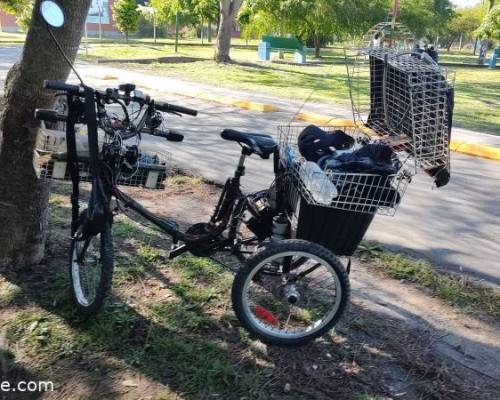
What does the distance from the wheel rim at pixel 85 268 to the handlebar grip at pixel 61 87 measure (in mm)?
888

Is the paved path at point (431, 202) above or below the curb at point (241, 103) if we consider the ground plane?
below

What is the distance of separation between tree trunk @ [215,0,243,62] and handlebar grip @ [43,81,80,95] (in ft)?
62.2

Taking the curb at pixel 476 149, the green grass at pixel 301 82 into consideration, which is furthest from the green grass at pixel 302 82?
the curb at pixel 476 149

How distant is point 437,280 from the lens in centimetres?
390

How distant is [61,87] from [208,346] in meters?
→ 1.59

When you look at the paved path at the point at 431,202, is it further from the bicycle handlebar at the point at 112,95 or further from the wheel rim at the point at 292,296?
the bicycle handlebar at the point at 112,95

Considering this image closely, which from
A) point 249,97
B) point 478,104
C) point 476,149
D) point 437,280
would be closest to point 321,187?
point 437,280

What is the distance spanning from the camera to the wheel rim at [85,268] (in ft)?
10.2

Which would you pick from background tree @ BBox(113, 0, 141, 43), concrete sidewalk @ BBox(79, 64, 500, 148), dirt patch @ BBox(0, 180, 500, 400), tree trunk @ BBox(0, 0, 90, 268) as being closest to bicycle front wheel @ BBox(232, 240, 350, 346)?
dirt patch @ BBox(0, 180, 500, 400)

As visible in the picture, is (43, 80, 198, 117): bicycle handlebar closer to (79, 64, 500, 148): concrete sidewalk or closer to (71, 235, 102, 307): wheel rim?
(71, 235, 102, 307): wheel rim

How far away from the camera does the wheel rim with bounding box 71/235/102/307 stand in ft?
10.2

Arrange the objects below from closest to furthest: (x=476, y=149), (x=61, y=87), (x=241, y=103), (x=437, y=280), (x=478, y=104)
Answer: (x=61, y=87), (x=437, y=280), (x=476, y=149), (x=241, y=103), (x=478, y=104)

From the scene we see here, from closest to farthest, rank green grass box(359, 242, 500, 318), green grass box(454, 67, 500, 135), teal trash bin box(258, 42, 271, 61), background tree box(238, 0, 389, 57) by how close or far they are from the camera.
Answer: green grass box(359, 242, 500, 318)
green grass box(454, 67, 500, 135)
teal trash bin box(258, 42, 271, 61)
background tree box(238, 0, 389, 57)

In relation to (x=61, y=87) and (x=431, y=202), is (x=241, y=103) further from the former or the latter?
(x=61, y=87)
